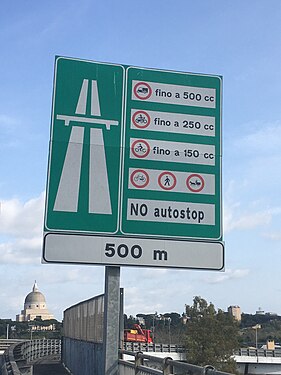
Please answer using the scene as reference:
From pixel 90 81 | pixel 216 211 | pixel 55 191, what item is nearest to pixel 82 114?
pixel 90 81

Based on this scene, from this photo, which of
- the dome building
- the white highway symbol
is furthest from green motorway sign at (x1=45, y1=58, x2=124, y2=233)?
the dome building

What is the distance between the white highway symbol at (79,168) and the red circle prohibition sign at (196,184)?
118cm

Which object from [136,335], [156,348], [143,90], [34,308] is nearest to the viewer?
[143,90]

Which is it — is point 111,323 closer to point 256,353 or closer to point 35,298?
point 256,353

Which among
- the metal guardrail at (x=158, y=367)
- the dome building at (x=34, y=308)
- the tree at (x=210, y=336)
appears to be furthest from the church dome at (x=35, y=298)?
the metal guardrail at (x=158, y=367)

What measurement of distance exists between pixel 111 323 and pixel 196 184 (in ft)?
7.42

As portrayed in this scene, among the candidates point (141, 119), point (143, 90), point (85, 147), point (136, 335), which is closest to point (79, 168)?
point (85, 147)

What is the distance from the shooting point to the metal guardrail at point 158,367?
553 cm

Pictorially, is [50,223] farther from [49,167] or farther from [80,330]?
[80,330]

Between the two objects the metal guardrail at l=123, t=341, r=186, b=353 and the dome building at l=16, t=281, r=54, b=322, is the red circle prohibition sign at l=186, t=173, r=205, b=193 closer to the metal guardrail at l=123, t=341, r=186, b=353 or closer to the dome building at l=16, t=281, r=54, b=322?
the metal guardrail at l=123, t=341, r=186, b=353

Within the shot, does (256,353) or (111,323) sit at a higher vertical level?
(111,323)

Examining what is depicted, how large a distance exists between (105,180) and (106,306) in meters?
1.68

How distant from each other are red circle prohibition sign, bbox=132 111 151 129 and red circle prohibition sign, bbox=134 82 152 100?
246 millimetres

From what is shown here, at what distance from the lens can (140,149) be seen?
844cm
